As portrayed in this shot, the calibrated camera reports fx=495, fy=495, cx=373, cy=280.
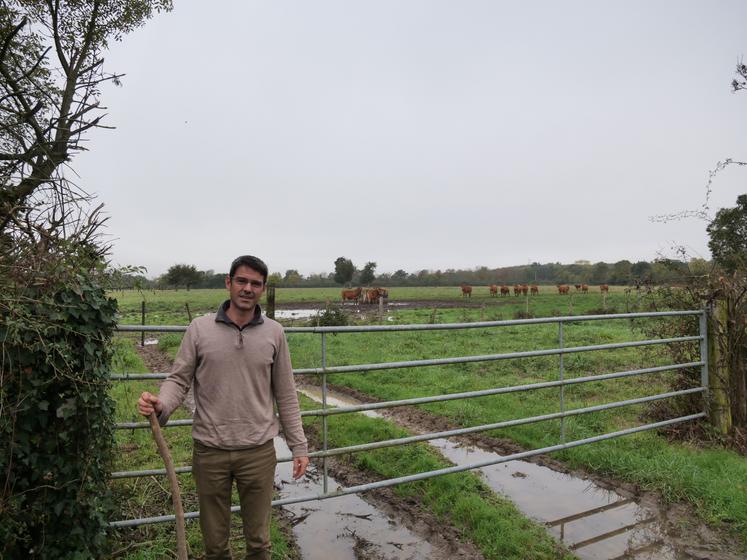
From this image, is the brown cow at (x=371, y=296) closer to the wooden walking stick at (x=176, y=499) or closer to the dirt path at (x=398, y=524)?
the dirt path at (x=398, y=524)

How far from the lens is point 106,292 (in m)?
2.66

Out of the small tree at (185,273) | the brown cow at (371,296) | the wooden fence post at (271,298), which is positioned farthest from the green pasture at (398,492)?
the small tree at (185,273)

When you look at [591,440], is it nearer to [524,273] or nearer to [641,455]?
[641,455]

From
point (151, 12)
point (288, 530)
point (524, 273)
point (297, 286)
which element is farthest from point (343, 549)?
point (297, 286)

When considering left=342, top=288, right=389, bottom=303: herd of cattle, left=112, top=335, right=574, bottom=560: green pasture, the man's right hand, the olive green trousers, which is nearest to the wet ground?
left=112, top=335, right=574, bottom=560: green pasture

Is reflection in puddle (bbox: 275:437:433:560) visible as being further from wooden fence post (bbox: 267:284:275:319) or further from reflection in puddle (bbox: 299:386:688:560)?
wooden fence post (bbox: 267:284:275:319)

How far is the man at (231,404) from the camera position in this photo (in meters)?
2.41

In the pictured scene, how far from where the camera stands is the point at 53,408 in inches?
94.4

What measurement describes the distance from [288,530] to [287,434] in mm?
1596

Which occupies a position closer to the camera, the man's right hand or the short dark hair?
the man's right hand

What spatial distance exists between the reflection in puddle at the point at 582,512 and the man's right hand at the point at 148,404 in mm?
2938

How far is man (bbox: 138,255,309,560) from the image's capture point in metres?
2.41

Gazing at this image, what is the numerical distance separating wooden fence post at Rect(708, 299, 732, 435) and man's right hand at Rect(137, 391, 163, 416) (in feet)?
19.4

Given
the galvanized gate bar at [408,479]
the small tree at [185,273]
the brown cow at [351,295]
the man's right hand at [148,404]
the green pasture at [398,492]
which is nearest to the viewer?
the man's right hand at [148,404]
